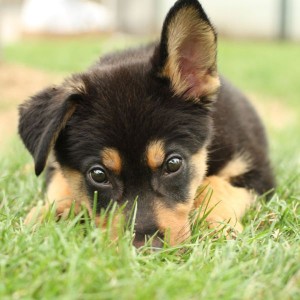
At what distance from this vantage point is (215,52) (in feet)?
11.9

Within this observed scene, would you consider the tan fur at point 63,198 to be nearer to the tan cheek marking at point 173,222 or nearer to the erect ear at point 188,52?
the tan cheek marking at point 173,222

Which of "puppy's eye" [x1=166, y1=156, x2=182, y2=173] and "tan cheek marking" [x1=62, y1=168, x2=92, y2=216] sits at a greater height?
"puppy's eye" [x1=166, y1=156, x2=182, y2=173]

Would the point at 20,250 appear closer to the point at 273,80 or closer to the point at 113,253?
the point at 113,253

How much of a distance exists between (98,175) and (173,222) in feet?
1.73

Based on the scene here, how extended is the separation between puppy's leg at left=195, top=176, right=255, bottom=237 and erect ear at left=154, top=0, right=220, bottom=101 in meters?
0.63

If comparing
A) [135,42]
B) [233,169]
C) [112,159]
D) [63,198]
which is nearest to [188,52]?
[112,159]

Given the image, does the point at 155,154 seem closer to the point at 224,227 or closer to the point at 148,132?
the point at 148,132

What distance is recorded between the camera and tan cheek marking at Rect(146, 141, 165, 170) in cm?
325

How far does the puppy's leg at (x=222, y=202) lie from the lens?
11.5ft

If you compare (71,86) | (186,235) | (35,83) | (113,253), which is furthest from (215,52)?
(35,83)

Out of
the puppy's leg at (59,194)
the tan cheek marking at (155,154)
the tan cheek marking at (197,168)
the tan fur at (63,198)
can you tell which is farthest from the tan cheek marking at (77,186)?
the tan cheek marking at (197,168)

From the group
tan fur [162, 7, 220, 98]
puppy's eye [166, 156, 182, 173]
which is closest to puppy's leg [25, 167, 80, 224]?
puppy's eye [166, 156, 182, 173]

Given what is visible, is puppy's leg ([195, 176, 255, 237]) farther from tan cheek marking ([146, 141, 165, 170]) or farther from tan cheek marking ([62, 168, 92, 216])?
tan cheek marking ([62, 168, 92, 216])

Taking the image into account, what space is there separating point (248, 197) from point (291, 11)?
25.6 meters
